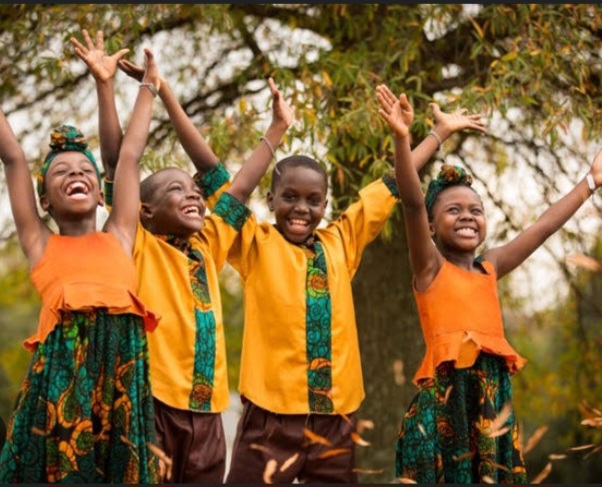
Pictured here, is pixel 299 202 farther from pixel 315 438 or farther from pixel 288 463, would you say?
pixel 315 438

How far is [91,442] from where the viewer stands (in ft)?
14.5

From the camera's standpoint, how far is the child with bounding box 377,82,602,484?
5047 millimetres

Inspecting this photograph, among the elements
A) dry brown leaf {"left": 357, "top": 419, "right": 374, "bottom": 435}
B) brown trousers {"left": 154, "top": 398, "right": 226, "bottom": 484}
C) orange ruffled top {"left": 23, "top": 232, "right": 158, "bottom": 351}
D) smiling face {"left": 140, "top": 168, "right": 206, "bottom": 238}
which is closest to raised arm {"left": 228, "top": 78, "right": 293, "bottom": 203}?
smiling face {"left": 140, "top": 168, "right": 206, "bottom": 238}

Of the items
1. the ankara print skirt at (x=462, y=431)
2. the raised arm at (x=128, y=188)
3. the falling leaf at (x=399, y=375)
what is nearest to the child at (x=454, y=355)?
the ankara print skirt at (x=462, y=431)

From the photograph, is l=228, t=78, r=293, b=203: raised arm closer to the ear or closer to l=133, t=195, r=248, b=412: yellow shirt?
l=133, t=195, r=248, b=412: yellow shirt

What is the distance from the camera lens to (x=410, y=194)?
5102 mm

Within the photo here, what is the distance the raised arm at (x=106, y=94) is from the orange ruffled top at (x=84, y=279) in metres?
0.47

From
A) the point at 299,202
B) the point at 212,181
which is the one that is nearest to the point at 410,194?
the point at 299,202

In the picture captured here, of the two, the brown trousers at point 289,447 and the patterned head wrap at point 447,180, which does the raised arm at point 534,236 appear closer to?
the patterned head wrap at point 447,180

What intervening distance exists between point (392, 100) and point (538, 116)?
3.00 m

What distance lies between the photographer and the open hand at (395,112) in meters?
5.05

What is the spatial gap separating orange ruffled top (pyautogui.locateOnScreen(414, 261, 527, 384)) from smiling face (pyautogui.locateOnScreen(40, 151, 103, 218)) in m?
1.46

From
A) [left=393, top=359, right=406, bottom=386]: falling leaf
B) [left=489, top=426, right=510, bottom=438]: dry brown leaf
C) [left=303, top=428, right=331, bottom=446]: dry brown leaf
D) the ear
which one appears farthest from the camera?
[left=393, top=359, right=406, bottom=386]: falling leaf

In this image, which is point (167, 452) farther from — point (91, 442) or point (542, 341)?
point (542, 341)
